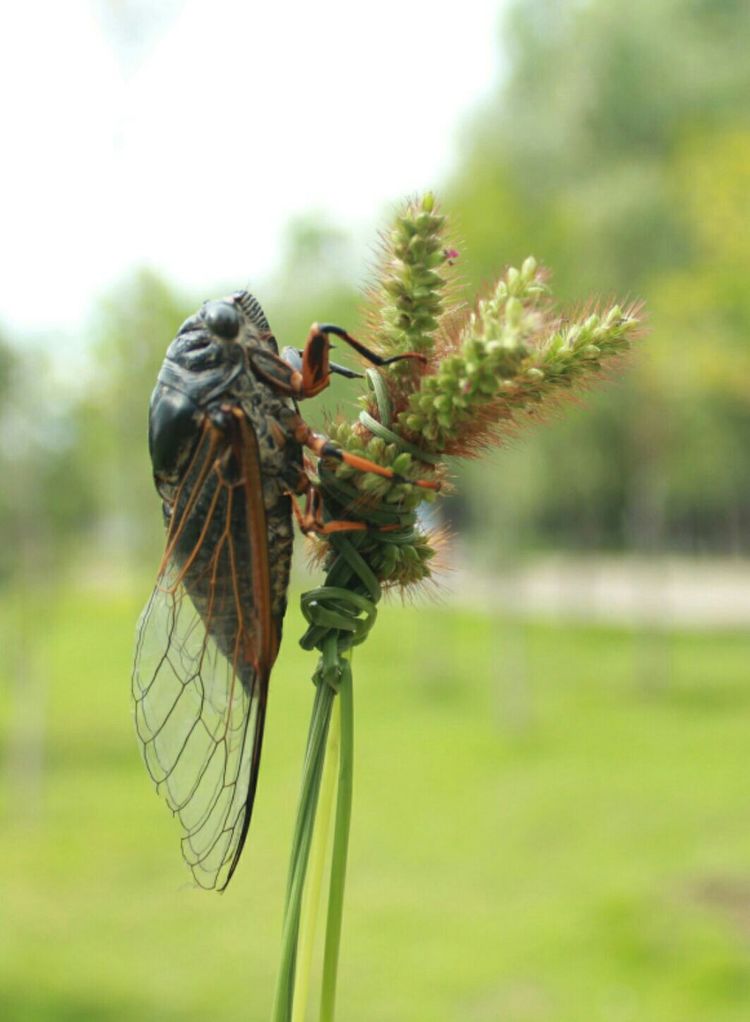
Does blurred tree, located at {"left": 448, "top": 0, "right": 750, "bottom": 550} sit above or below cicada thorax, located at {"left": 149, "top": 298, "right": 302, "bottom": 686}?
above

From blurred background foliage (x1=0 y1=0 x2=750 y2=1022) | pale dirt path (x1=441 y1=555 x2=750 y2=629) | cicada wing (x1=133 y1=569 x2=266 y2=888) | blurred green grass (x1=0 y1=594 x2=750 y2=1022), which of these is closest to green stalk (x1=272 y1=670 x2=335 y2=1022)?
cicada wing (x1=133 y1=569 x2=266 y2=888)

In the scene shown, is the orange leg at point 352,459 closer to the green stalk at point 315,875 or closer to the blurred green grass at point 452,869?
the green stalk at point 315,875

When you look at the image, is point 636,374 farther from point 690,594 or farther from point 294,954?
point 294,954

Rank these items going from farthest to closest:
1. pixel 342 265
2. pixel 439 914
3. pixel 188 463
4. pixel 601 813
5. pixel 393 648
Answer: pixel 393 648
pixel 342 265
pixel 601 813
pixel 439 914
pixel 188 463

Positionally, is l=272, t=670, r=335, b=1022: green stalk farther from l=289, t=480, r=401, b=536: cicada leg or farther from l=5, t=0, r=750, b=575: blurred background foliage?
l=5, t=0, r=750, b=575: blurred background foliage

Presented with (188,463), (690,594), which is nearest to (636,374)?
(690,594)

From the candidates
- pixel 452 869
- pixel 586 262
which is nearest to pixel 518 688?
pixel 586 262
